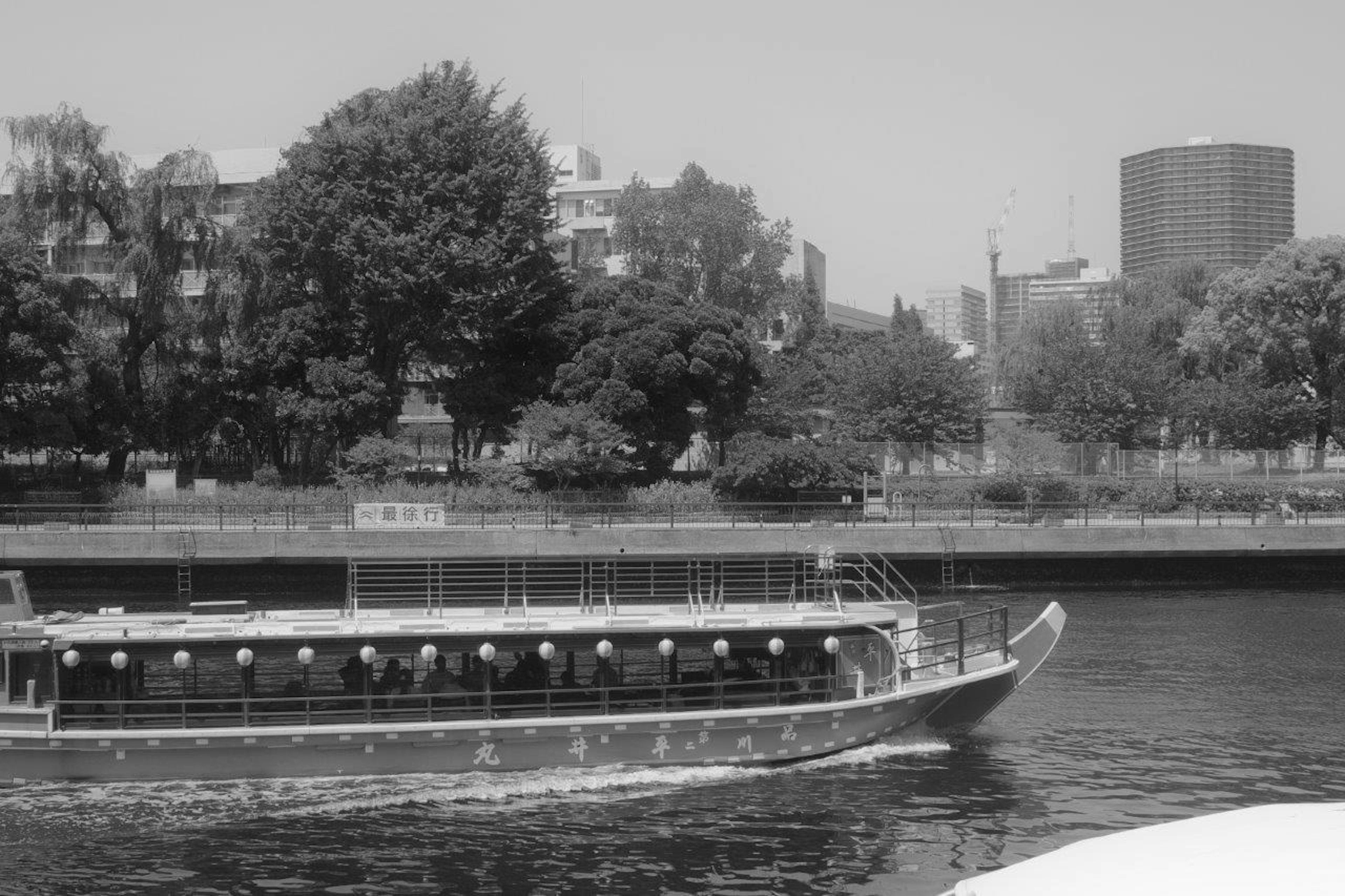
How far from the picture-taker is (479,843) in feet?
62.2

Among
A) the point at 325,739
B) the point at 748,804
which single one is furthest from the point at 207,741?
the point at 748,804

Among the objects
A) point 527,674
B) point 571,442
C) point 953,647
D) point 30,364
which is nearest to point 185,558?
point 30,364

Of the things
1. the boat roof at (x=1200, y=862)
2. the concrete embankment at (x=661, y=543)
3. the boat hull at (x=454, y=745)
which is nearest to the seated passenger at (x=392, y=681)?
the boat hull at (x=454, y=745)

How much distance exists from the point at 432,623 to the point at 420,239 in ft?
120

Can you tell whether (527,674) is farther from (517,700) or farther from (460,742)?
(460,742)

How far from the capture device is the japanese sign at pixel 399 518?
4512 cm

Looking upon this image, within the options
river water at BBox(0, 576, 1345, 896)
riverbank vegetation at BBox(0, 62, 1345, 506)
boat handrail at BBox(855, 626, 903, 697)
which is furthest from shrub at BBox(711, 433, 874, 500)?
boat handrail at BBox(855, 626, 903, 697)

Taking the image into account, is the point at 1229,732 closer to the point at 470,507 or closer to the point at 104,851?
the point at 104,851

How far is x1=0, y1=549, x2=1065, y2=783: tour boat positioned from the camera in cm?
2145

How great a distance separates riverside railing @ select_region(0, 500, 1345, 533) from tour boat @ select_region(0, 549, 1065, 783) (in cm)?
2044

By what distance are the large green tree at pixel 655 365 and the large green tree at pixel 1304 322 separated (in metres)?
27.8

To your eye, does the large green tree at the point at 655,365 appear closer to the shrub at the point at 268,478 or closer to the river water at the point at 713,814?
the shrub at the point at 268,478

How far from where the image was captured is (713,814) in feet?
66.2

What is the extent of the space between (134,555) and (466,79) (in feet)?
94.2
